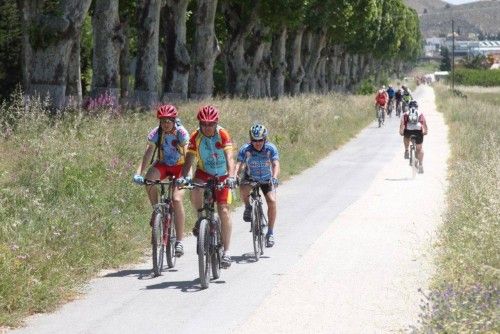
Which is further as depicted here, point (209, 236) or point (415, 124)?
point (415, 124)

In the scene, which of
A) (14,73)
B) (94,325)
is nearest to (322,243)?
(94,325)

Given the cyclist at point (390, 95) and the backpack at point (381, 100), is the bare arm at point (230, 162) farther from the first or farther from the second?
the cyclist at point (390, 95)

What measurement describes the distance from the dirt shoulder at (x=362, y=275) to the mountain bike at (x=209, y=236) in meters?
0.73

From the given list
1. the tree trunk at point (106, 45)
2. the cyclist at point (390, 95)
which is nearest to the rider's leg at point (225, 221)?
the tree trunk at point (106, 45)

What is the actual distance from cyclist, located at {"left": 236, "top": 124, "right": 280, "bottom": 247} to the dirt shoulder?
3.33 ft

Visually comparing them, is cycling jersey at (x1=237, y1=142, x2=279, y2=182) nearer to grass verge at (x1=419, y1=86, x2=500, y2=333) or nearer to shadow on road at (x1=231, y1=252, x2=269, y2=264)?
shadow on road at (x1=231, y1=252, x2=269, y2=264)

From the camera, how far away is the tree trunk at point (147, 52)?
95.7 feet

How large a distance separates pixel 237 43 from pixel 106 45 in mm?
21947

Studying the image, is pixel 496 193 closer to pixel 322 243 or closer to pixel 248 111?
pixel 322 243

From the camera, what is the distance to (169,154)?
12.5 metres

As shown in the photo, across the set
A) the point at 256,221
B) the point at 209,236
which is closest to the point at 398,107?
the point at 256,221

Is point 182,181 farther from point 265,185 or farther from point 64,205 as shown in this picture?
point 265,185

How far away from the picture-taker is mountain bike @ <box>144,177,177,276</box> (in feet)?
38.7

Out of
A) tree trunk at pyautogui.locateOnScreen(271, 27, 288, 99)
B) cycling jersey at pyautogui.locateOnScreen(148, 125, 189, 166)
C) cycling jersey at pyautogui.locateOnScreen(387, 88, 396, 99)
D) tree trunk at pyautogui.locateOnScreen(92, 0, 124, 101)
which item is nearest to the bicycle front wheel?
cycling jersey at pyautogui.locateOnScreen(148, 125, 189, 166)
